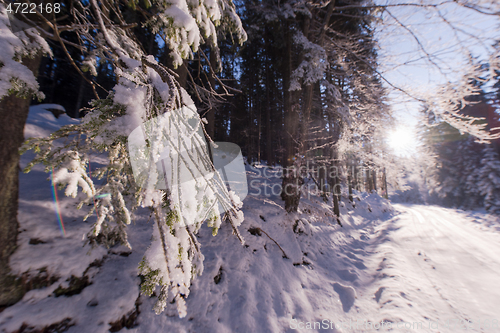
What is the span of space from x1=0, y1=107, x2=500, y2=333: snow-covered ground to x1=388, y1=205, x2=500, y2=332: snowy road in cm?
3

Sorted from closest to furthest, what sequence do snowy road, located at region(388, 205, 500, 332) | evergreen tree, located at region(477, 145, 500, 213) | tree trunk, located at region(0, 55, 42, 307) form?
tree trunk, located at region(0, 55, 42, 307) → snowy road, located at region(388, 205, 500, 332) → evergreen tree, located at region(477, 145, 500, 213)

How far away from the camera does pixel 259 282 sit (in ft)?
11.1

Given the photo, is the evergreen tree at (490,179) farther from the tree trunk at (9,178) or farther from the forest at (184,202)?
the tree trunk at (9,178)

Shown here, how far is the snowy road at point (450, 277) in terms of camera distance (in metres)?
3.36

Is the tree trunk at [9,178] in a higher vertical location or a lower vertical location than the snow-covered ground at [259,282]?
higher

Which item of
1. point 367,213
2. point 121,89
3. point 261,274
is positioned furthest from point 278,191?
point 367,213

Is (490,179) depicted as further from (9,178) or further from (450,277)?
(9,178)

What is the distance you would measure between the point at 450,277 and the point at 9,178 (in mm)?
9320

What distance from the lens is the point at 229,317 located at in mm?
2672

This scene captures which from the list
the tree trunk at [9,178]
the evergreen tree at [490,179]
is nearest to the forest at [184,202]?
the tree trunk at [9,178]

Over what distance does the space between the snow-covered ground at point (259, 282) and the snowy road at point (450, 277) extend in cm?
3

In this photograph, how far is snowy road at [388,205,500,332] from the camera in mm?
3357

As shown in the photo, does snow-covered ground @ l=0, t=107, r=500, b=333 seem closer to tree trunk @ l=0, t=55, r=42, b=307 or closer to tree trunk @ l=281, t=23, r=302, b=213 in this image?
tree trunk @ l=0, t=55, r=42, b=307

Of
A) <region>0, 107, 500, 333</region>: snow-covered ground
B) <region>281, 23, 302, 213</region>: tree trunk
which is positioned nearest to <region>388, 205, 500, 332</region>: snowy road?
<region>0, 107, 500, 333</region>: snow-covered ground
